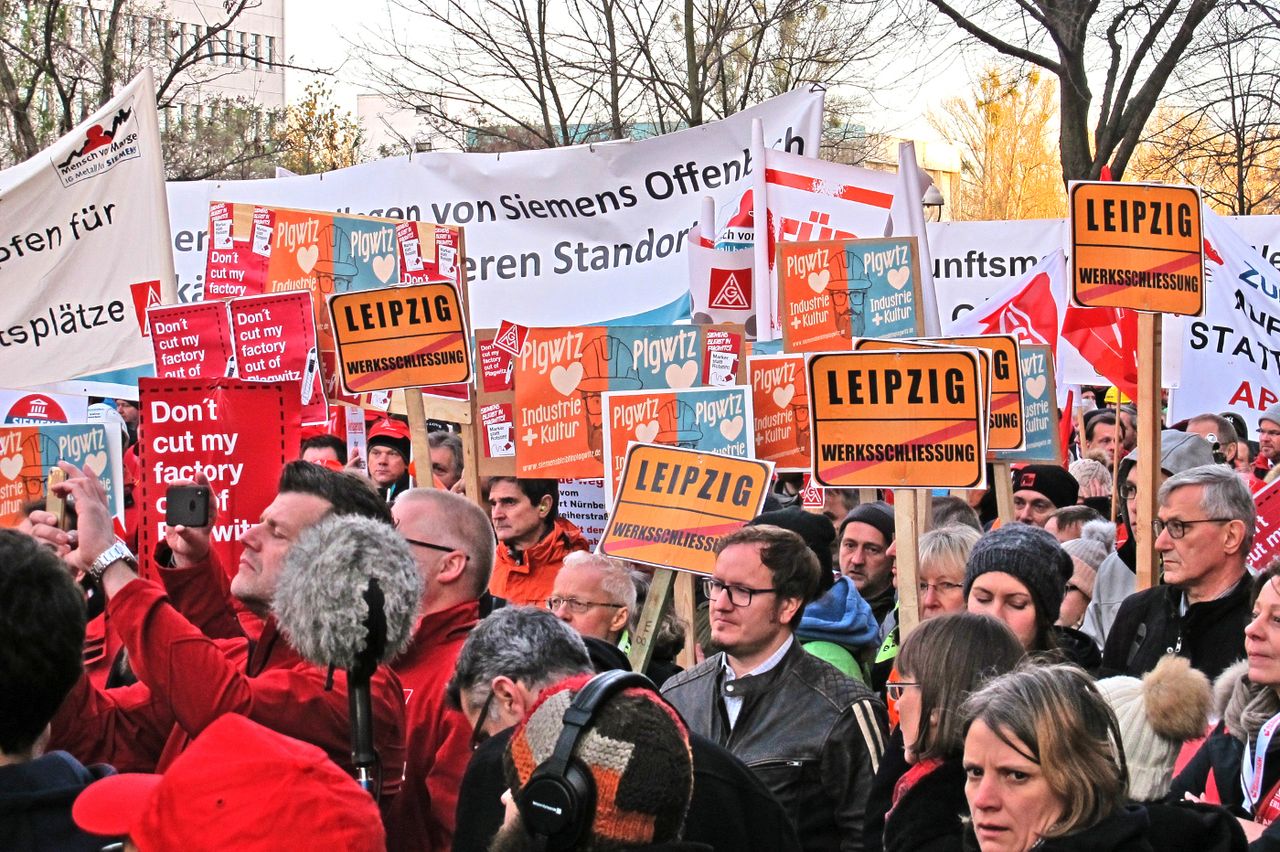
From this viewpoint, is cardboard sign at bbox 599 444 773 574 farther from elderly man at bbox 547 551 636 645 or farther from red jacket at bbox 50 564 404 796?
red jacket at bbox 50 564 404 796

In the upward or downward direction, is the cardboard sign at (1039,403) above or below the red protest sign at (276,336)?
below

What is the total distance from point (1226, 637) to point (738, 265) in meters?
5.73

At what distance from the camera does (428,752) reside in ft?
13.0

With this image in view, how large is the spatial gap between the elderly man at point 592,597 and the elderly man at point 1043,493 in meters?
3.33

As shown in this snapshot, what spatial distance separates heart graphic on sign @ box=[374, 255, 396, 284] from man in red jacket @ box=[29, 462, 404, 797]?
5924 mm

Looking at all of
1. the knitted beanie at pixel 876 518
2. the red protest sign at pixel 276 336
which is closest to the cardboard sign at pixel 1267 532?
the knitted beanie at pixel 876 518

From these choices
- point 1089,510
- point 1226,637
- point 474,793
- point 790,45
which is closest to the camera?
point 474,793

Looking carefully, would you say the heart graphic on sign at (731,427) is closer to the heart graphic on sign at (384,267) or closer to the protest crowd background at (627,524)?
the protest crowd background at (627,524)

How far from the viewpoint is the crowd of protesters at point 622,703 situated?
7.53 ft

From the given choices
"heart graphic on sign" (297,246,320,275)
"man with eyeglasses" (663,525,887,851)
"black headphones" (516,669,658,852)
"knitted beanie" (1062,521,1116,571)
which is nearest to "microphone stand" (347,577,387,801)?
"black headphones" (516,669,658,852)

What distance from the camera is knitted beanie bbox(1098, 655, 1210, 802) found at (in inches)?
151

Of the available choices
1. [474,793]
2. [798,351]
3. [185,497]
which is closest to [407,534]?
[185,497]

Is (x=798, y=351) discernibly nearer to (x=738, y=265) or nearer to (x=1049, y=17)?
(x=738, y=265)

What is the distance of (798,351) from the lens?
895 cm
